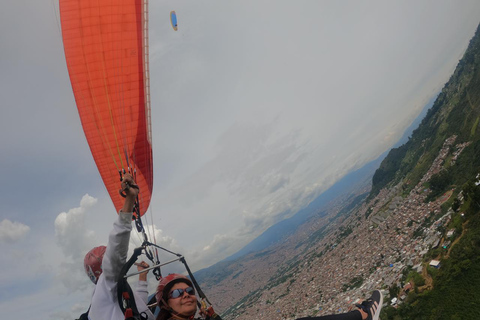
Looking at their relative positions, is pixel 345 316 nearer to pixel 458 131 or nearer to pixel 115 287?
pixel 115 287

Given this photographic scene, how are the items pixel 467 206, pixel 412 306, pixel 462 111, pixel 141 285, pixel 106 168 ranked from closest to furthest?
pixel 141 285 < pixel 106 168 < pixel 412 306 < pixel 467 206 < pixel 462 111

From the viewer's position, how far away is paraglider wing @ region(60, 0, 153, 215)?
5543 mm

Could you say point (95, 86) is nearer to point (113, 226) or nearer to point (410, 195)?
point (113, 226)

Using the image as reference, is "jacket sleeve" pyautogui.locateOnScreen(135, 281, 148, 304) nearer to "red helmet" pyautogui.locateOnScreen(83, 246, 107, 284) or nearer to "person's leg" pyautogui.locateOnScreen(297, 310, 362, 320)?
"red helmet" pyautogui.locateOnScreen(83, 246, 107, 284)

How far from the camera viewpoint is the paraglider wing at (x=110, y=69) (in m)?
5.54

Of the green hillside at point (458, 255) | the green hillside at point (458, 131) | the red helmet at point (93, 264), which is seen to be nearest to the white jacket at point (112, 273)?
the red helmet at point (93, 264)

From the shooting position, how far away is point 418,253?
30391 millimetres

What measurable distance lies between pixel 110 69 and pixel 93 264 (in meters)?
4.35

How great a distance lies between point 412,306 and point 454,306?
4.61 m

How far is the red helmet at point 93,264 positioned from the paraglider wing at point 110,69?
2.19 m

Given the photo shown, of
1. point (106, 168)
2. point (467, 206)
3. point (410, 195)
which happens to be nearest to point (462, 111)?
point (410, 195)

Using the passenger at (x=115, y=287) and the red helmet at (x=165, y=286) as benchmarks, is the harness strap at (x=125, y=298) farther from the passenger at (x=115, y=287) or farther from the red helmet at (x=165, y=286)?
the red helmet at (x=165, y=286)

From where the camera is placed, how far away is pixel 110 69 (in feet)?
19.3

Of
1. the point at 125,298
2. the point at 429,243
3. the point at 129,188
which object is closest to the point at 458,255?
the point at 429,243
